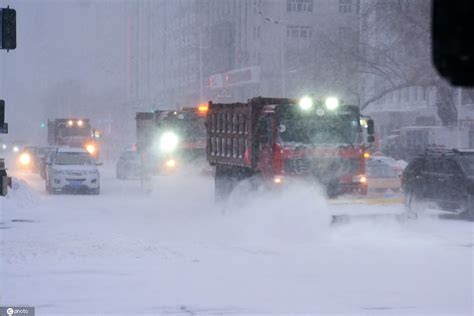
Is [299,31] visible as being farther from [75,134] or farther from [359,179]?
[359,179]

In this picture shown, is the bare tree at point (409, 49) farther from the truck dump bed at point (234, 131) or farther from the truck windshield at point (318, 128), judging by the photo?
the truck windshield at point (318, 128)

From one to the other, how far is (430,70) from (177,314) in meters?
39.1

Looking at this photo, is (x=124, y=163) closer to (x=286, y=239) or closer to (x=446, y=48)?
(x=286, y=239)

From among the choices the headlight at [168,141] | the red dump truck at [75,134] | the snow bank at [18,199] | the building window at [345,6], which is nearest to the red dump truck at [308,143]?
the snow bank at [18,199]

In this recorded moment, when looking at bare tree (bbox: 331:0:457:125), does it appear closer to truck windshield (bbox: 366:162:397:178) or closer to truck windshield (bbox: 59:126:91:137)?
truck windshield (bbox: 59:126:91:137)

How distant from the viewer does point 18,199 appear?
23312 millimetres

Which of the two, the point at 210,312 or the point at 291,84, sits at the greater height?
the point at 291,84

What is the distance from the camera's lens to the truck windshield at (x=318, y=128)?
1766 centimetres

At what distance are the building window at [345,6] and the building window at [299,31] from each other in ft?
14.9

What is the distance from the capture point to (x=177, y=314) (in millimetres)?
8750

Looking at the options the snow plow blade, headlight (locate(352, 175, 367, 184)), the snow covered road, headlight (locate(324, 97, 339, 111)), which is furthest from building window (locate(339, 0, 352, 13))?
headlight (locate(352, 175, 367, 184))

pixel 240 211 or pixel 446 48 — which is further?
pixel 240 211

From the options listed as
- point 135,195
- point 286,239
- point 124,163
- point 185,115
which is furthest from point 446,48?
point 124,163

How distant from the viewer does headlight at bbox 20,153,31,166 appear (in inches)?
2041
